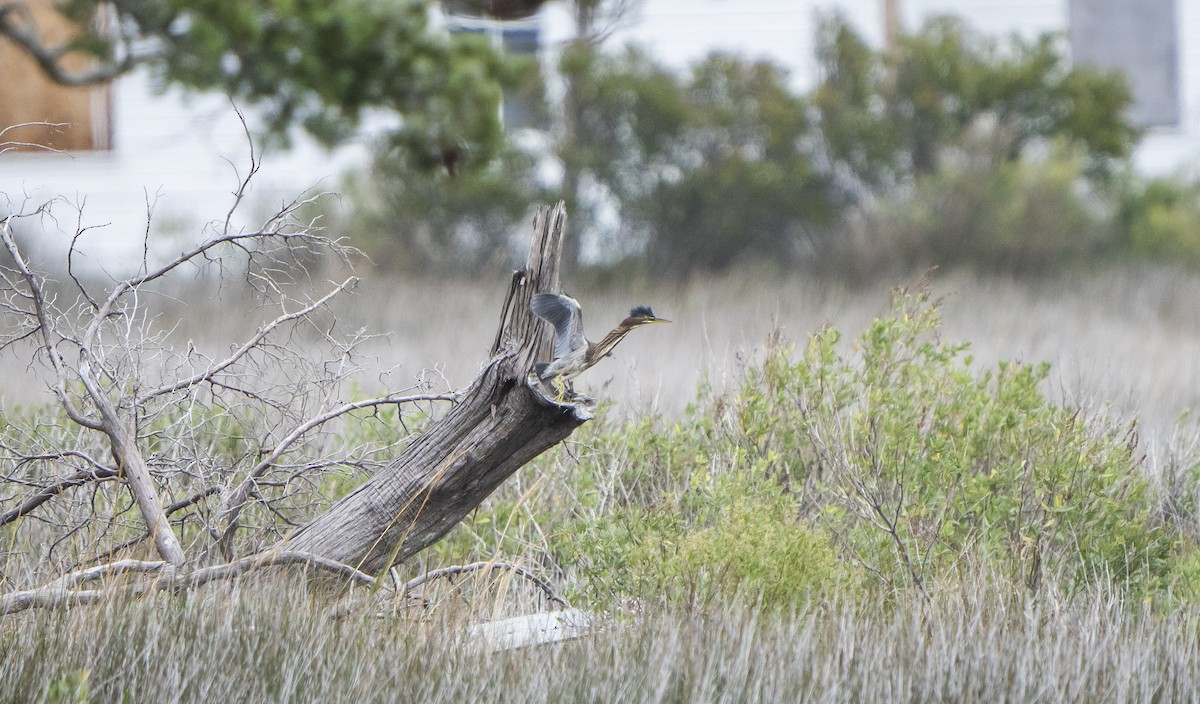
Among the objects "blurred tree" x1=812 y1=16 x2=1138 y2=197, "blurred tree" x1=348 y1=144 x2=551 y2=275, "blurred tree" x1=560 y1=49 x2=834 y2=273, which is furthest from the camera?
"blurred tree" x1=812 y1=16 x2=1138 y2=197

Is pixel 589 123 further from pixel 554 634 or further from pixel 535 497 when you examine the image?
pixel 554 634

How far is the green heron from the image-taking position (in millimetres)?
3213

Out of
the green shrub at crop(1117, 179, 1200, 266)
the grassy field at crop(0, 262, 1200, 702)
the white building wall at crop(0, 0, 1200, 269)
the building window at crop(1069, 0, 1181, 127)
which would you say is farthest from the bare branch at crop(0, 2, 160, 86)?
the building window at crop(1069, 0, 1181, 127)

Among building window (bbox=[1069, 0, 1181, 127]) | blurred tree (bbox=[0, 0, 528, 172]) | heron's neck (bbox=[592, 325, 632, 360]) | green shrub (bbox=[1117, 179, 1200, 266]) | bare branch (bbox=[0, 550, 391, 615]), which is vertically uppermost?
building window (bbox=[1069, 0, 1181, 127])

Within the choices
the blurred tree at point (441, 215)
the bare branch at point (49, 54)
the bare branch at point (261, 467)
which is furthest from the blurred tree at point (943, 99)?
the bare branch at point (261, 467)

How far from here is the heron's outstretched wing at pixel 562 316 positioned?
3260 millimetres

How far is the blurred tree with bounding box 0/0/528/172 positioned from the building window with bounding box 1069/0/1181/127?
9155 millimetres

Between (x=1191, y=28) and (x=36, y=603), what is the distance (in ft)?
53.8

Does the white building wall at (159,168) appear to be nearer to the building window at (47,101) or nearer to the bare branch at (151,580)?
the building window at (47,101)

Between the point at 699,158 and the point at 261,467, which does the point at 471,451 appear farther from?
the point at 699,158

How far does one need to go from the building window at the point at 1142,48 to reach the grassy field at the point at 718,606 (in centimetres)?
1107

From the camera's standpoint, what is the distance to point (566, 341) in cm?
326

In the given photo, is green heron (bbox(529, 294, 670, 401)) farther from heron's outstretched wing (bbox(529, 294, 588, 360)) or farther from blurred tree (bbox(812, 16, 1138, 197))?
blurred tree (bbox(812, 16, 1138, 197))

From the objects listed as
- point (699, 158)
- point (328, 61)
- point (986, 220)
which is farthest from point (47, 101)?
point (986, 220)
